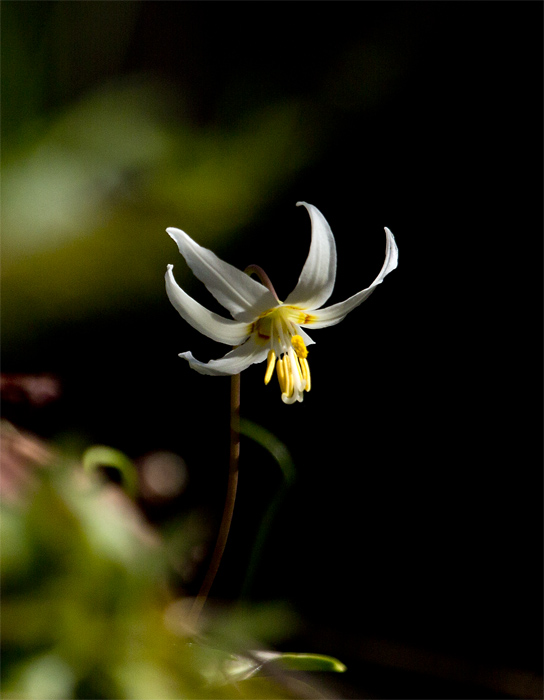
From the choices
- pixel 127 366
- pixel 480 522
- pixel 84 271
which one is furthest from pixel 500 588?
pixel 84 271

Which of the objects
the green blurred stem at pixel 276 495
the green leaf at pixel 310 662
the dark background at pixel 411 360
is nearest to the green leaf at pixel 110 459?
the green blurred stem at pixel 276 495

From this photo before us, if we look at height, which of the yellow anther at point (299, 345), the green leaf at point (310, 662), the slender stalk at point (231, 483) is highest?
the yellow anther at point (299, 345)

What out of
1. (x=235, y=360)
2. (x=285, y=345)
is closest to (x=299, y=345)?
(x=285, y=345)

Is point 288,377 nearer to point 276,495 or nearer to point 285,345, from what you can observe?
point 285,345

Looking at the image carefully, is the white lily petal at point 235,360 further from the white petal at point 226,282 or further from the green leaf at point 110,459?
the green leaf at point 110,459

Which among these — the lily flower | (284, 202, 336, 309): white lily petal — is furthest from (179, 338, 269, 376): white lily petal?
(284, 202, 336, 309): white lily petal

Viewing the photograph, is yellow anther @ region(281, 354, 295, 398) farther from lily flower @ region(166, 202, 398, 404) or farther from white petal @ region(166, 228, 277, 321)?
white petal @ region(166, 228, 277, 321)

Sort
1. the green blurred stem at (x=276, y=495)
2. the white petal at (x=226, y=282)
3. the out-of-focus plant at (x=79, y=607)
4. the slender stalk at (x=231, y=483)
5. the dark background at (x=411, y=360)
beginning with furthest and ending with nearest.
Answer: the dark background at (x=411, y=360) < the green blurred stem at (x=276, y=495) < the slender stalk at (x=231, y=483) < the white petal at (x=226, y=282) < the out-of-focus plant at (x=79, y=607)

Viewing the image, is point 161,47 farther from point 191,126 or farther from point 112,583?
point 112,583
